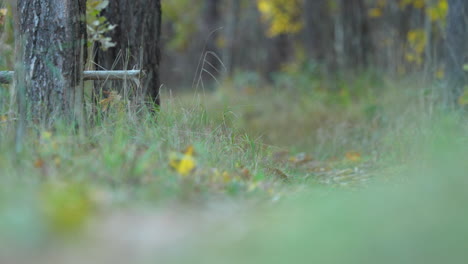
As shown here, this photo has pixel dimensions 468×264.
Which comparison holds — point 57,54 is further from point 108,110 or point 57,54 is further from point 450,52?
point 450,52

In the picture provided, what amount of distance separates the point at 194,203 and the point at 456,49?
14.6 ft

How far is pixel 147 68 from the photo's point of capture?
496 centimetres

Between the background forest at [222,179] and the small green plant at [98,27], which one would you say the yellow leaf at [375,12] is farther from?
the small green plant at [98,27]

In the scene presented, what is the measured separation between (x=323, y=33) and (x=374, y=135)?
659cm

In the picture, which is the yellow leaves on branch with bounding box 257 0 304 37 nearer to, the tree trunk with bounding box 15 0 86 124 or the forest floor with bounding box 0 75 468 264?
the forest floor with bounding box 0 75 468 264

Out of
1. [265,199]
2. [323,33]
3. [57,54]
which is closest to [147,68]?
[57,54]

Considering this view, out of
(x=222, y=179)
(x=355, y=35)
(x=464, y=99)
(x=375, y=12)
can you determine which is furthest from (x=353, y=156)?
(x=375, y=12)

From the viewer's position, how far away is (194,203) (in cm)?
255

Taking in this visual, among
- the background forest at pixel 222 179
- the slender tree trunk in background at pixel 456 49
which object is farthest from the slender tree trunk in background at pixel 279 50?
the slender tree trunk in background at pixel 456 49

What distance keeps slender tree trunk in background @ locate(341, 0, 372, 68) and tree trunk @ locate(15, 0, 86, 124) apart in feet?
26.7

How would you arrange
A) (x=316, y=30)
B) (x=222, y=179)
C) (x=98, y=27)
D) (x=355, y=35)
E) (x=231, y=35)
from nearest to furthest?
(x=222, y=179), (x=98, y=27), (x=355, y=35), (x=316, y=30), (x=231, y=35)

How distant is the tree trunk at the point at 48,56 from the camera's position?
3.64 m

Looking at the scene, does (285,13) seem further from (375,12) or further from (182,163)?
(182,163)

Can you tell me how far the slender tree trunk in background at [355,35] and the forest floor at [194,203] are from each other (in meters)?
6.81
